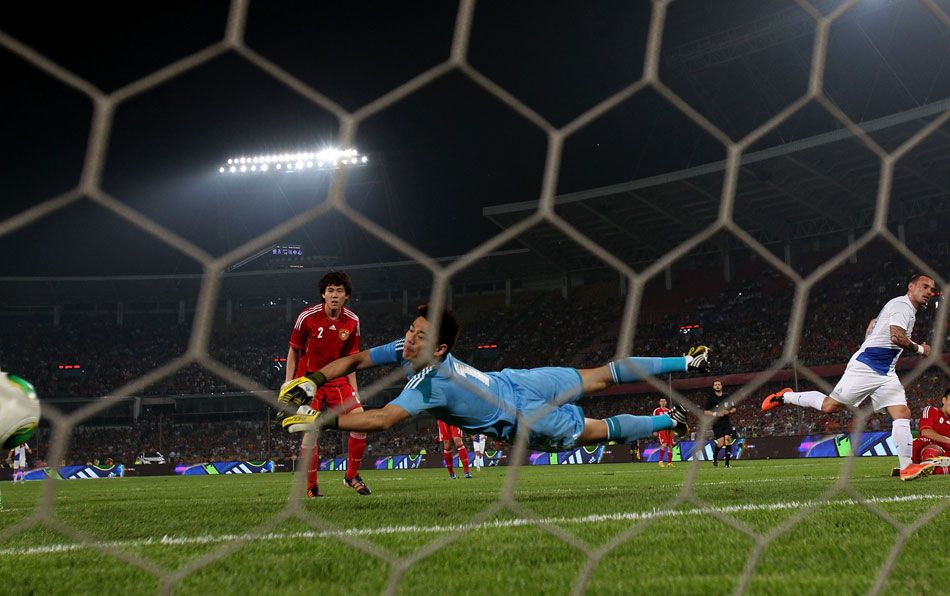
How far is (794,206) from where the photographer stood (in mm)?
24594

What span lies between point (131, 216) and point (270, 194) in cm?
3445

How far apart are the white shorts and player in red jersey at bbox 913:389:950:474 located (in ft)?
2.70

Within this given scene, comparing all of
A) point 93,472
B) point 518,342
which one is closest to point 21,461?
point 93,472

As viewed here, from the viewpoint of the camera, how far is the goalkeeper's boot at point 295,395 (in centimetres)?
258

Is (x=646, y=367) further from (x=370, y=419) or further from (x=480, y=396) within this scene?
(x=370, y=419)

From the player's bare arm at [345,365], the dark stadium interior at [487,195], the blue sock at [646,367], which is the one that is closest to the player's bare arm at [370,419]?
the player's bare arm at [345,365]

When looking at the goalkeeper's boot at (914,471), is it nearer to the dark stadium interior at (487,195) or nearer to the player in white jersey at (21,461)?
the dark stadium interior at (487,195)

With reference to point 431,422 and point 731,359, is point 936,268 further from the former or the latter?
point 431,422

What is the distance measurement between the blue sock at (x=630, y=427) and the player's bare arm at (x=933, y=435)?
162 inches

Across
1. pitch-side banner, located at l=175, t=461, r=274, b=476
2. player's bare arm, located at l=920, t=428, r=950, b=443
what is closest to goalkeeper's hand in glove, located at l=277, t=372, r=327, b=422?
player's bare arm, located at l=920, t=428, r=950, b=443

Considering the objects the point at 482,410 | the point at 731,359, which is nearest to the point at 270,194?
the point at 731,359

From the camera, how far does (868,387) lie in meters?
6.03

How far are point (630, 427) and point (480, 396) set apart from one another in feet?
4.89

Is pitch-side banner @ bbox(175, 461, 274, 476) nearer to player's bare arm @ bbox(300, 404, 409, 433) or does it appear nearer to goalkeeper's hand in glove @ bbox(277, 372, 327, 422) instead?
player's bare arm @ bbox(300, 404, 409, 433)
